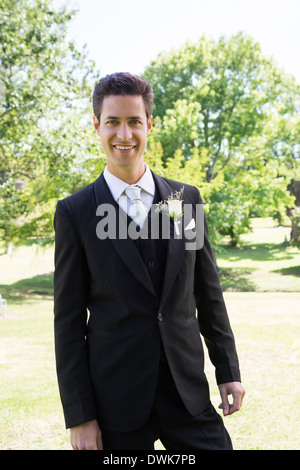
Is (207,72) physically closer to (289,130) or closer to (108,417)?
(289,130)

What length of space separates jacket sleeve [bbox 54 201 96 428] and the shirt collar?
10.1 inches

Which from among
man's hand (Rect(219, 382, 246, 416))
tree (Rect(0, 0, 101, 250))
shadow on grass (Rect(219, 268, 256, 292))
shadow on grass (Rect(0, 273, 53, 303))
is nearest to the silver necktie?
man's hand (Rect(219, 382, 246, 416))

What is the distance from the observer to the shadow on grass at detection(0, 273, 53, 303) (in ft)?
62.6

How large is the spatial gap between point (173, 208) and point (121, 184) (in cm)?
27

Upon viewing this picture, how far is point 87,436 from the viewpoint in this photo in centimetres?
203

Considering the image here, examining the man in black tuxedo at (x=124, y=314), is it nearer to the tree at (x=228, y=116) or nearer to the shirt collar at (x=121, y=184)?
the shirt collar at (x=121, y=184)

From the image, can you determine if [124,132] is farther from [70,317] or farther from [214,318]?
[214,318]

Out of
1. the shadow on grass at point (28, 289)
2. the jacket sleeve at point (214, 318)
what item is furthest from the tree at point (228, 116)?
the jacket sleeve at point (214, 318)

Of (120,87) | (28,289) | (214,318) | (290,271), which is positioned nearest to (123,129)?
(120,87)

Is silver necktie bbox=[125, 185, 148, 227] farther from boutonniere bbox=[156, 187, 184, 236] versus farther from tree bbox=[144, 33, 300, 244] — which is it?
tree bbox=[144, 33, 300, 244]

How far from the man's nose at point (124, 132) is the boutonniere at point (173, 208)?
1.15 feet

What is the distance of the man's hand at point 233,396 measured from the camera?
2.25 metres

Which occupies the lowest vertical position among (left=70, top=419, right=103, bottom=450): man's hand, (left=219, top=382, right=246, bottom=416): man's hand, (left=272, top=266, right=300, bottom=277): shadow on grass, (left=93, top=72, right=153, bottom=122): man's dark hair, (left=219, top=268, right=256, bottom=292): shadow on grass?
(left=219, top=268, right=256, bottom=292): shadow on grass
